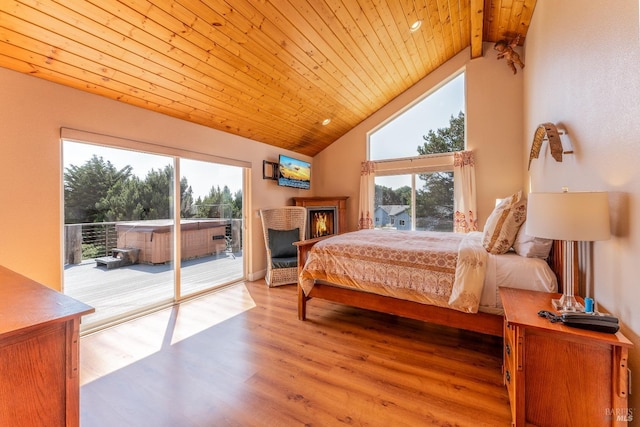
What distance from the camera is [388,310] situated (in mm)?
2418

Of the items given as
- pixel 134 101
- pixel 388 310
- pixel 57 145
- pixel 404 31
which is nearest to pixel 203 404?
pixel 388 310

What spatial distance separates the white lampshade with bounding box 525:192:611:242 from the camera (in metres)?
1.26

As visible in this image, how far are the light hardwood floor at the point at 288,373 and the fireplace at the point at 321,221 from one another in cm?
238

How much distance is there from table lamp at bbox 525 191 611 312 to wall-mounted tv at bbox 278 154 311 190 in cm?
378

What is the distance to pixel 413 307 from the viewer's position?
7.57 ft

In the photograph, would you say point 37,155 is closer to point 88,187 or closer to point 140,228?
point 88,187

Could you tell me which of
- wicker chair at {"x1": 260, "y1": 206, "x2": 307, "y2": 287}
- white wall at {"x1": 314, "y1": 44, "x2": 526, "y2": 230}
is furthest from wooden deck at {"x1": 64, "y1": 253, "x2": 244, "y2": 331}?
white wall at {"x1": 314, "y1": 44, "x2": 526, "y2": 230}

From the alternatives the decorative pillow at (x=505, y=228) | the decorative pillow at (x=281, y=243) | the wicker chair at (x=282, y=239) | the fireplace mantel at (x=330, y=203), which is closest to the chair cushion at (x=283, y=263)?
the wicker chair at (x=282, y=239)

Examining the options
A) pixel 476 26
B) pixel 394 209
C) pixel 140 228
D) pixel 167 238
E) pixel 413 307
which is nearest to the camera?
pixel 413 307

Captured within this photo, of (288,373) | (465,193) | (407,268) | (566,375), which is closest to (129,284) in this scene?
(288,373)

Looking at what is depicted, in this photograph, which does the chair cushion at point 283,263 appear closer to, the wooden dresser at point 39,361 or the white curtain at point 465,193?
the white curtain at point 465,193

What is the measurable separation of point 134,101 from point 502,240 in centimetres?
359

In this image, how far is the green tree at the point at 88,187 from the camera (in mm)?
2457

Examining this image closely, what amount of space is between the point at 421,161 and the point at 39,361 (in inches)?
190
